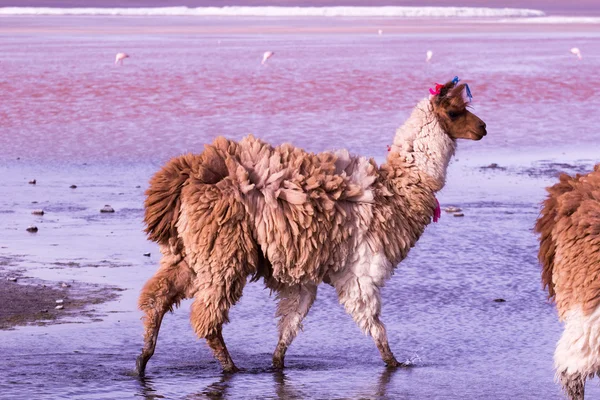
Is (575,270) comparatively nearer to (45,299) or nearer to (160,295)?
(160,295)

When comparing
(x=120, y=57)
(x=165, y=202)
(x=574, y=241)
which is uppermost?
(x=574, y=241)

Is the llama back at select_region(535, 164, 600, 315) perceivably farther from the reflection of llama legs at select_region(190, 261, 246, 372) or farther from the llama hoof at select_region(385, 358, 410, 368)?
the reflection of llama legs at select_region(190, 261, 246, 372)

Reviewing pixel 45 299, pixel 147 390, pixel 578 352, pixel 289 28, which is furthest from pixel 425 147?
pixel 289 28

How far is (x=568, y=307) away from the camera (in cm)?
567

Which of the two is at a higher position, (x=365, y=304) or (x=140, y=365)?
(x=365, y=304)

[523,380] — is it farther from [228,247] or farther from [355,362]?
[228,247]

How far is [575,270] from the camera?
5.69m

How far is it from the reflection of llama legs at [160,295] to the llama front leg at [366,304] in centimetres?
92

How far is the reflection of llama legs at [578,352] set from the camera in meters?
5.47

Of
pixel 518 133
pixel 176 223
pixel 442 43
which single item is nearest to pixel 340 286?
pixel 176 223

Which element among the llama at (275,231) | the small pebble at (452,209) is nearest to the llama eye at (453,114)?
the llama at (275,231)

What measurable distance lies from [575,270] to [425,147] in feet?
5.82

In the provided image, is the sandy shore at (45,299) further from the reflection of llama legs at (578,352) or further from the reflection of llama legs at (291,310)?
the reflection of llama legs at (578,352)

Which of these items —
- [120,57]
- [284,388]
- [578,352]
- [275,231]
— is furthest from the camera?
[120,57]
